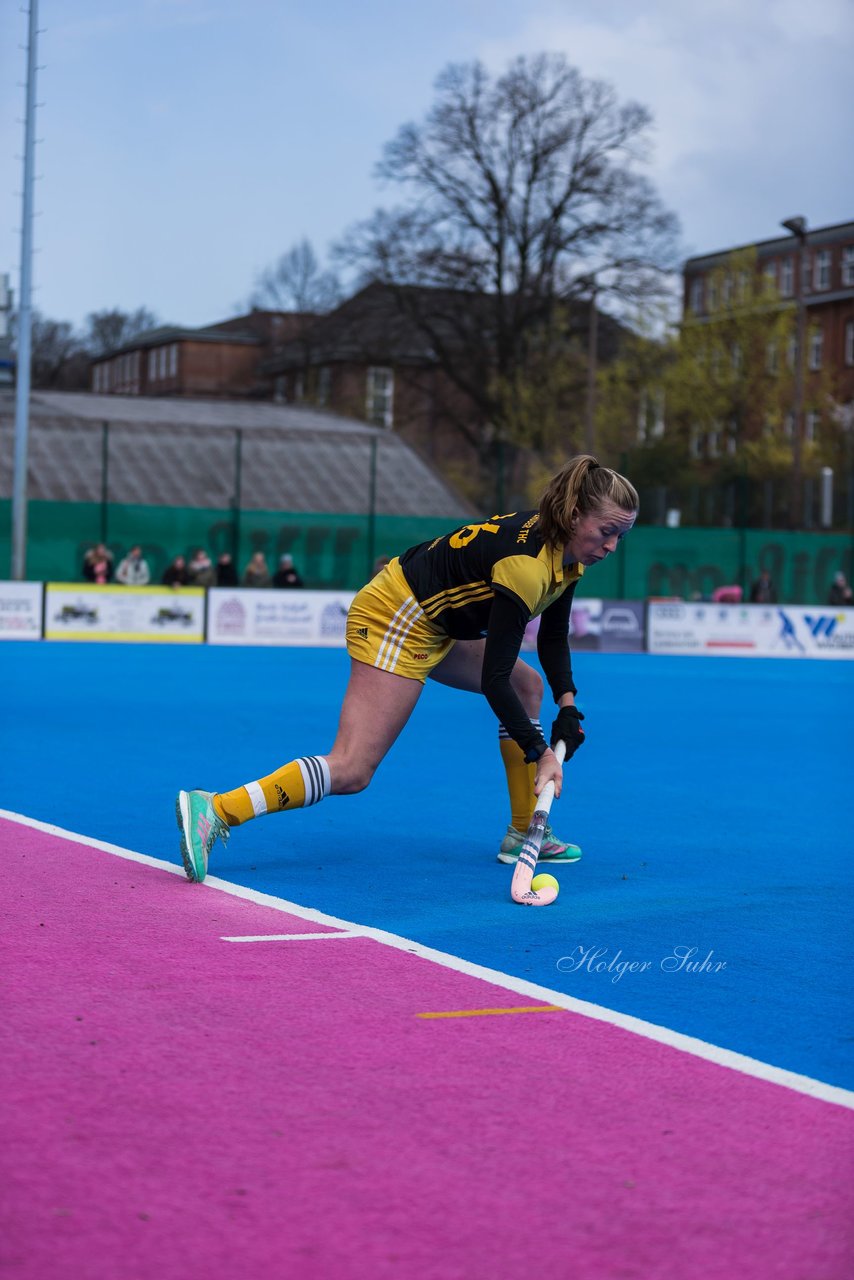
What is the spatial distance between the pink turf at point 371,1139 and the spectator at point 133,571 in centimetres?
2447

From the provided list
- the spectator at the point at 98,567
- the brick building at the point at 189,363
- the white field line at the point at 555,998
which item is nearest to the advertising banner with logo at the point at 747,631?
the spectator at the point at 98,567

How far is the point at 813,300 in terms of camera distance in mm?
76562

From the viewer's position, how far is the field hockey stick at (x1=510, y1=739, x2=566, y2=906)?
6242 millimetres

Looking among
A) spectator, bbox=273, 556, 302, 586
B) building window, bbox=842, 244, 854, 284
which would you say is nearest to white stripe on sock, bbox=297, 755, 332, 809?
spectator, bbox=273, 556, 302, 586

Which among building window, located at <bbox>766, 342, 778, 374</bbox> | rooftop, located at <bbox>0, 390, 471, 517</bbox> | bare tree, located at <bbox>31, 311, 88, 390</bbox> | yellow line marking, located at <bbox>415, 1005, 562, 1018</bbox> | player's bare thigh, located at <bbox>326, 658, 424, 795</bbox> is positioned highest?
bare tree, located at <bbox>31, 311, 88, 390</bbox>

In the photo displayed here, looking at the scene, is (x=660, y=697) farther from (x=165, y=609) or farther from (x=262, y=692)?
(x=165, y=609)

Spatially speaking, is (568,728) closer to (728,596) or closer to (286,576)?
(286,576)

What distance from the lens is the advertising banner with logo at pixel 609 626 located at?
29797 millimetres

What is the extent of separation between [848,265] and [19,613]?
195 feet

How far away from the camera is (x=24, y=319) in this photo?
31812 mm

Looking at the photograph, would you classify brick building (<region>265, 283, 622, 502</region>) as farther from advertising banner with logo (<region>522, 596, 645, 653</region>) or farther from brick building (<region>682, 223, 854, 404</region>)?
advertising banner with logo (<region>522, 596, 645, 653</region>)

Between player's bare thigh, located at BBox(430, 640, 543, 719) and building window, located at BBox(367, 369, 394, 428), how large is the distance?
4752 centimetres

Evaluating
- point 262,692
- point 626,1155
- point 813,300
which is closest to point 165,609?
point 262,692

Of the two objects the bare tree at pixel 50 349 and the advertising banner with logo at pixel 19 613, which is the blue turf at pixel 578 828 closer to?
the advertising banner with logo at pixel 19 613
